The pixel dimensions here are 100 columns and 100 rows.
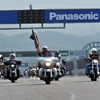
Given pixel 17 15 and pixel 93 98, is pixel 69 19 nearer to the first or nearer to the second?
pixel 17 15

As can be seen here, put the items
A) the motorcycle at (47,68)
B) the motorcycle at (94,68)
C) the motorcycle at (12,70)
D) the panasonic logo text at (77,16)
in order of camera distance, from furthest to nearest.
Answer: the panasonic logo text at (77,16) < the motorcycle at (12,70) < the motorcycle at (94,68) < the motorcycle at (47,68)

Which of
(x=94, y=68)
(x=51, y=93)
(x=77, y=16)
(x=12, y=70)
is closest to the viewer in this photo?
(x=51, y=93)

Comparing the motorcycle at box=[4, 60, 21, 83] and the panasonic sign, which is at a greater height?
the panasonic sign

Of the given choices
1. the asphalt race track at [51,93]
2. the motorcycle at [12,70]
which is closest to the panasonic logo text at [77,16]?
the motorcycle at [12,70]

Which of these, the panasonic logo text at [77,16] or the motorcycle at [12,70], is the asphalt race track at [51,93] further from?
the panasonic logo text at [77,16]

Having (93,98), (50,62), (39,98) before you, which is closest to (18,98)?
(39,98)

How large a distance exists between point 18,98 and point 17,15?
33944 millimetres

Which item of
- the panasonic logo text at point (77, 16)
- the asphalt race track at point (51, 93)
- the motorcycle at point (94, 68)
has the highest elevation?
the panasonic logo text at point (77, 16)

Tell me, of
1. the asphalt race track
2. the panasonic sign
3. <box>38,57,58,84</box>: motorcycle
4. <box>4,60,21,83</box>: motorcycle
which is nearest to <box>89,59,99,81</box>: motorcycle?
<box>38,57,58,84</box>: motorcycle

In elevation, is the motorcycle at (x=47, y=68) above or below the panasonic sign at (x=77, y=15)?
below

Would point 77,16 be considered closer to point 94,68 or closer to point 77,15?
point 77,15

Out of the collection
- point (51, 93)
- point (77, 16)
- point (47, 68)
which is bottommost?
point (51, 93)

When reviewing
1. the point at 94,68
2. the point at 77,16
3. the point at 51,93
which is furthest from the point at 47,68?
the point at 77,16

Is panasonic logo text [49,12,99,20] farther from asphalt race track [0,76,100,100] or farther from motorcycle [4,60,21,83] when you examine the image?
asphalt race track [0,76,100,100]
